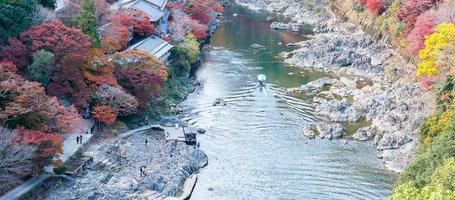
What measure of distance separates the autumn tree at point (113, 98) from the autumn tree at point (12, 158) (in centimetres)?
1010

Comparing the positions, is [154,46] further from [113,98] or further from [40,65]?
[40,65]

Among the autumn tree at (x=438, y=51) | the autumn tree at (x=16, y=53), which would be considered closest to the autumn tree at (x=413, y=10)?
the autumn tree at (x=438, y=51)

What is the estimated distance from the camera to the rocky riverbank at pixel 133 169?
32.2 m

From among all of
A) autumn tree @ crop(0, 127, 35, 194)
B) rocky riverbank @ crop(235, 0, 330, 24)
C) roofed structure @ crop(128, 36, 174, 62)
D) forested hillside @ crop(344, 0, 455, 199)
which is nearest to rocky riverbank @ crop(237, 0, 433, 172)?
forested hillside @ crop(344, 0, 455, 199)

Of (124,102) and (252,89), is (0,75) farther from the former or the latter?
(252,89)

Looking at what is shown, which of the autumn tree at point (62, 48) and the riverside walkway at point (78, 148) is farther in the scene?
the autumn tree at point (62, 48)

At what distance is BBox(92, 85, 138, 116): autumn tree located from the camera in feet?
129

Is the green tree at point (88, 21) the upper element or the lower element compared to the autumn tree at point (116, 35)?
upper

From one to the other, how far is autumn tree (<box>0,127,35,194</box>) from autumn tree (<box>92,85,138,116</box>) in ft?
33.1

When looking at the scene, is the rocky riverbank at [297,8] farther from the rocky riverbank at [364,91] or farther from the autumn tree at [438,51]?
the autumn tree at [438,51]

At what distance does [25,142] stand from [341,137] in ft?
73.5

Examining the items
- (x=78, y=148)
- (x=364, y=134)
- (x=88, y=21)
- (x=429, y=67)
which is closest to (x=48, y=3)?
(x=88, y=21)

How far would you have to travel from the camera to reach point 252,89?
51.9 metres

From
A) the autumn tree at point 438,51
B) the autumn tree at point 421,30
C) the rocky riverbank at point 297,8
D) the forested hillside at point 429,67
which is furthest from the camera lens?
the rocky riverbank at point 297,8
